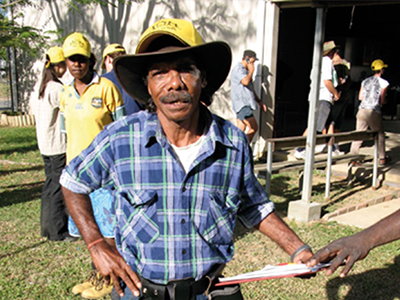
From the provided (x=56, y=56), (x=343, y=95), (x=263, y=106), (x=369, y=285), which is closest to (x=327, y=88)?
(x=343, y=95)

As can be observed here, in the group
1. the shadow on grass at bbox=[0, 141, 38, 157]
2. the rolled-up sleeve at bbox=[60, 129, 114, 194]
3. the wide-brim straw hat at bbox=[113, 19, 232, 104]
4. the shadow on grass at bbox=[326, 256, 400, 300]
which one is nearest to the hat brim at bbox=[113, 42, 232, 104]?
the wide-brim straw hat at bbox=[113, 19, 232, 104]

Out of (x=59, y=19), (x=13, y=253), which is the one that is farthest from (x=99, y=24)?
(x=13, y=253)

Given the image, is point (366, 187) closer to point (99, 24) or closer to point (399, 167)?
point (399, 167)

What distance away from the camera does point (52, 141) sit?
5031 mm

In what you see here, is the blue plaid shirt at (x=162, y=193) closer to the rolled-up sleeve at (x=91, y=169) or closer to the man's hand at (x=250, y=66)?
the rolled-up sleeve at (x=91, y=169)

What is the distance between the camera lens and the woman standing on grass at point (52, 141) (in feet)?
16.2

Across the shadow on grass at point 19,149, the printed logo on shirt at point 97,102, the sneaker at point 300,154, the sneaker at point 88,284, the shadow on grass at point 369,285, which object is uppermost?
the printed logo on shirt at point 97,102

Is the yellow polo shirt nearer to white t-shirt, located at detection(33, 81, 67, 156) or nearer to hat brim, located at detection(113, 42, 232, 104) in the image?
white t-shirt, located at detection(33, 81, 67, 156)

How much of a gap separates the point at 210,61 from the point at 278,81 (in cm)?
878

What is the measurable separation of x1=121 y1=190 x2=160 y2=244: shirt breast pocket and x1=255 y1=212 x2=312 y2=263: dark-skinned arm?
1.96 feet

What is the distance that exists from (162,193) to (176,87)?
473mm

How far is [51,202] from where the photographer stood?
5.13 m

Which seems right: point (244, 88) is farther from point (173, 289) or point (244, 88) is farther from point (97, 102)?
point (173, 289)

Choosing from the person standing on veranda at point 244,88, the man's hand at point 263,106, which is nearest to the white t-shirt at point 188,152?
the person standing on veranda at point 244,88
